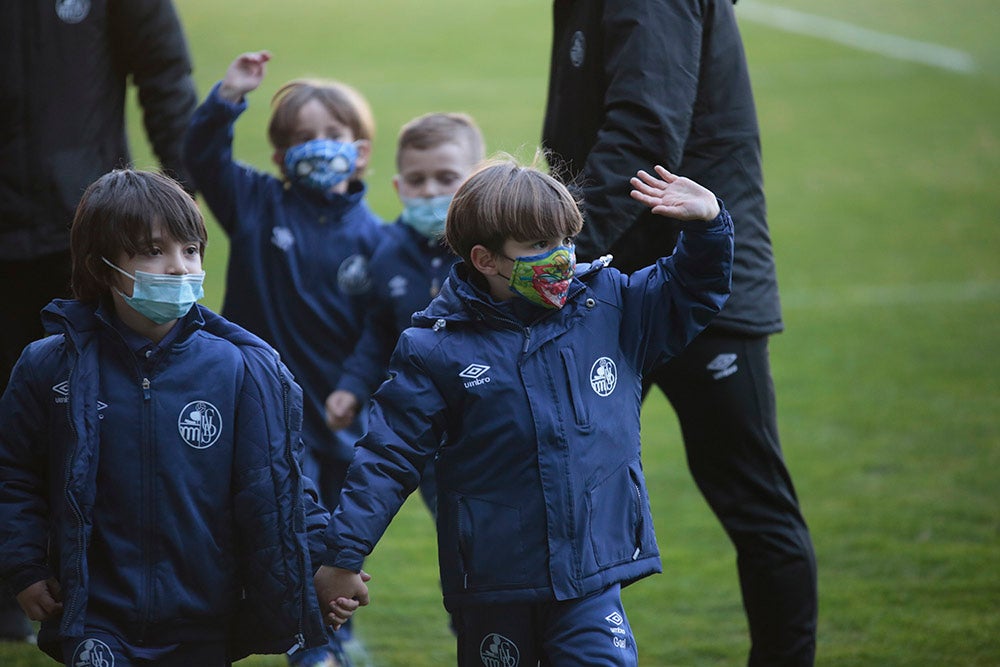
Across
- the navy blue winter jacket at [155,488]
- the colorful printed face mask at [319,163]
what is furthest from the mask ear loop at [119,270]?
the colorful printed face mask at [319,163]

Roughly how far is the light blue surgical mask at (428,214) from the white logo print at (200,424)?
1.75 meters

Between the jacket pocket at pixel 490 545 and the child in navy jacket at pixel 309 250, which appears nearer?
the jacket pocket at pixel 490 545

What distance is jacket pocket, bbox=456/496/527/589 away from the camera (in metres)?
3.68

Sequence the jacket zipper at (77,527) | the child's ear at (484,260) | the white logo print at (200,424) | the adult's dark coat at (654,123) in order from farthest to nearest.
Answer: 1. the adult's dark coat at (654,123)
2. the child's ear at (484,260)
3. the white logo print at (200,424)
4. the jacket zipper at (77,527)

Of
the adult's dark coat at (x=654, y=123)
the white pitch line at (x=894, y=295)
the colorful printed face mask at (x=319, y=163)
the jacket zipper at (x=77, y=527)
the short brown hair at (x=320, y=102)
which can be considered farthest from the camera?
the white pitch line at (x=894, y=295)

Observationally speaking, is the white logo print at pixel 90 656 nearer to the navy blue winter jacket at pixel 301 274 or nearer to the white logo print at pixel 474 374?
the white logo print at pixel 474 374

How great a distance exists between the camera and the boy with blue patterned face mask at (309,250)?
214 inches

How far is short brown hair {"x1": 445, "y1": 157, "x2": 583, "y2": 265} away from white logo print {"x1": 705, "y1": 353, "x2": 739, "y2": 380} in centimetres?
74

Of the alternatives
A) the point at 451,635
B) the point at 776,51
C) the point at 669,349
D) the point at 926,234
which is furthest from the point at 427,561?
the point at 776,51

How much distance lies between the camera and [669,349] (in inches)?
154

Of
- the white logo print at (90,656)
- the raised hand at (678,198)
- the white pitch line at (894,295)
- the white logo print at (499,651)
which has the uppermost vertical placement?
the raised hand at (678,198)

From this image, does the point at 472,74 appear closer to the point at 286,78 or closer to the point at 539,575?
the point at 286,78

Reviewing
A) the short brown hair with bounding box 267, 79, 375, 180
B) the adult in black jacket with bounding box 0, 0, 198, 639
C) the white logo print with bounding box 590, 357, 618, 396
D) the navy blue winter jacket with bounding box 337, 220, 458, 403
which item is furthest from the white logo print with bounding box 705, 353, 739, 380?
the adult in black jacket with bounding box 0, 0, 198, 639

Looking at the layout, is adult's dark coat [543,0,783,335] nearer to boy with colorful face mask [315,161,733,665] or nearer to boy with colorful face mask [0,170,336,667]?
boy with colorful face mask [315,161,733,665]
